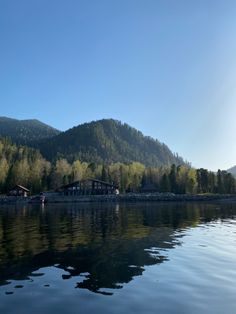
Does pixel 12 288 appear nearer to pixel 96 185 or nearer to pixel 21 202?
pixel 21 202

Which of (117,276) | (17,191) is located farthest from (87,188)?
(117,276)

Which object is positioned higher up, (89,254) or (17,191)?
(17,191)

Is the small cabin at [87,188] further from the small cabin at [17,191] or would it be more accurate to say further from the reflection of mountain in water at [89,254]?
the reflection of mountain in water at [89,254]

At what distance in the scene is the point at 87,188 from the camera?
178 meters

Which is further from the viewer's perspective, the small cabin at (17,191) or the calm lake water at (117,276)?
the small cabin at (17,191)

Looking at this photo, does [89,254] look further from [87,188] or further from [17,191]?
[87,188]

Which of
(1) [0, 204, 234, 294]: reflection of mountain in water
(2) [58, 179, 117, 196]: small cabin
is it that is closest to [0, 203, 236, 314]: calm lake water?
(1) [0, 204, 234, 294]: reflection of mountain in water

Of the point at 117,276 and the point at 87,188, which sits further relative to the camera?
the point at 87,188

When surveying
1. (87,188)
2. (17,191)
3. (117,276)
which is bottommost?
(117,276)

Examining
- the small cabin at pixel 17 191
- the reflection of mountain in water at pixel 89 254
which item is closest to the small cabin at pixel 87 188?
the small cabin at pixel 17 191

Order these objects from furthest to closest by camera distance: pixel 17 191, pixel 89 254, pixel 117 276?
pixel 17 191, pixel 89 254, pixel 117 276

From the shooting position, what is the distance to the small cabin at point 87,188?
176 metres

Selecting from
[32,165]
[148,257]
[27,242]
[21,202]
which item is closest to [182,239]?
[148,257]

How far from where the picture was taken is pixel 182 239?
36.8 m
